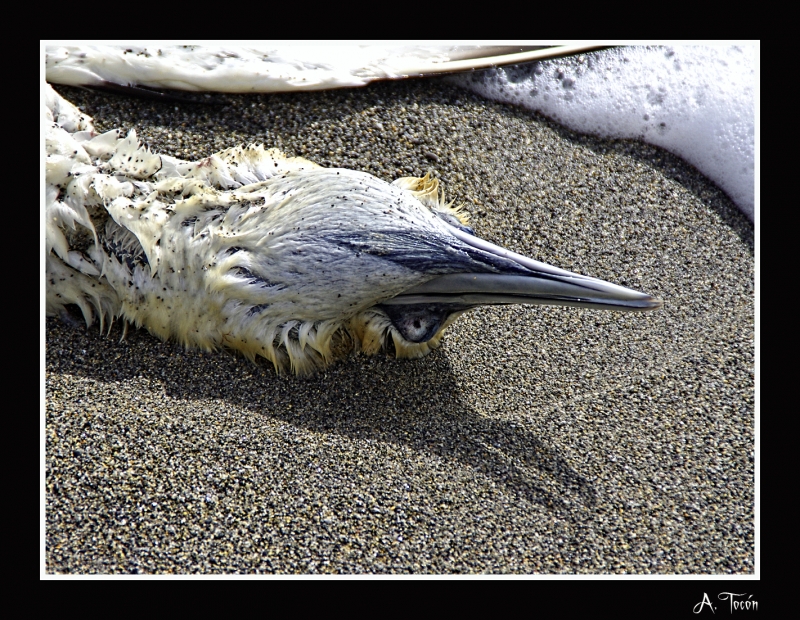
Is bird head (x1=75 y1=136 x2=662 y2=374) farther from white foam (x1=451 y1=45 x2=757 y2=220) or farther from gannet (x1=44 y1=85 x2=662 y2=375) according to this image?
white foam (x1=451 y1=45 x2=757 y2=220)

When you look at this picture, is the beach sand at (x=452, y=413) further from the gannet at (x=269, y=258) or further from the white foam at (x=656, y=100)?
the white foam at (x=656, y=100)

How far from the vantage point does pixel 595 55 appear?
3.34m

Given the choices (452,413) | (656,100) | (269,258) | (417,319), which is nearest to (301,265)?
(269,258)

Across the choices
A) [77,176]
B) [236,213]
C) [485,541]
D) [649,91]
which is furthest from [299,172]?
[649,91]

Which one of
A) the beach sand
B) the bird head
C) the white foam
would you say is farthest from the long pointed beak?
the white foam

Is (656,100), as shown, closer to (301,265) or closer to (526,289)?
(526,289)

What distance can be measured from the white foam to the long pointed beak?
48.2 inches

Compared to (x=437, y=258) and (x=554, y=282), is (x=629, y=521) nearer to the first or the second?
(x=554, y=282)

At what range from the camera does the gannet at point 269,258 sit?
226 cm

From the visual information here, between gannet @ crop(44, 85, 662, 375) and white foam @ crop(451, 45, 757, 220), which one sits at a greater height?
white foam @ crop(451, 45, 757, 220)

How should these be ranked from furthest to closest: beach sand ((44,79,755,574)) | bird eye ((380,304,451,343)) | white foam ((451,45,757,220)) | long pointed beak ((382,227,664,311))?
white foam ((451,45,757,220)), bird eye ((380,304,451,343)), long pointed beak ((382,227,664,311)), beach sand ((44,79,755,574))

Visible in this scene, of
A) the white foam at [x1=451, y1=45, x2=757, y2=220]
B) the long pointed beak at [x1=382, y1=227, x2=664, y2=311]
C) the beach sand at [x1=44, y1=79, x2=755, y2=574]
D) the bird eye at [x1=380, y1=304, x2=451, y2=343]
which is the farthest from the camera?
the white foam at [x1=451, y1=45, x2=757, y2=220]

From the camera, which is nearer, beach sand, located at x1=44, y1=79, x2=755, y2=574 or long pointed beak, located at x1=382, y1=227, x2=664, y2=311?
beach sand, located at x1=44, y1=79, x2=755, y2=574

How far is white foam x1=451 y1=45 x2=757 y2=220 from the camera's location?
324 centimetres
